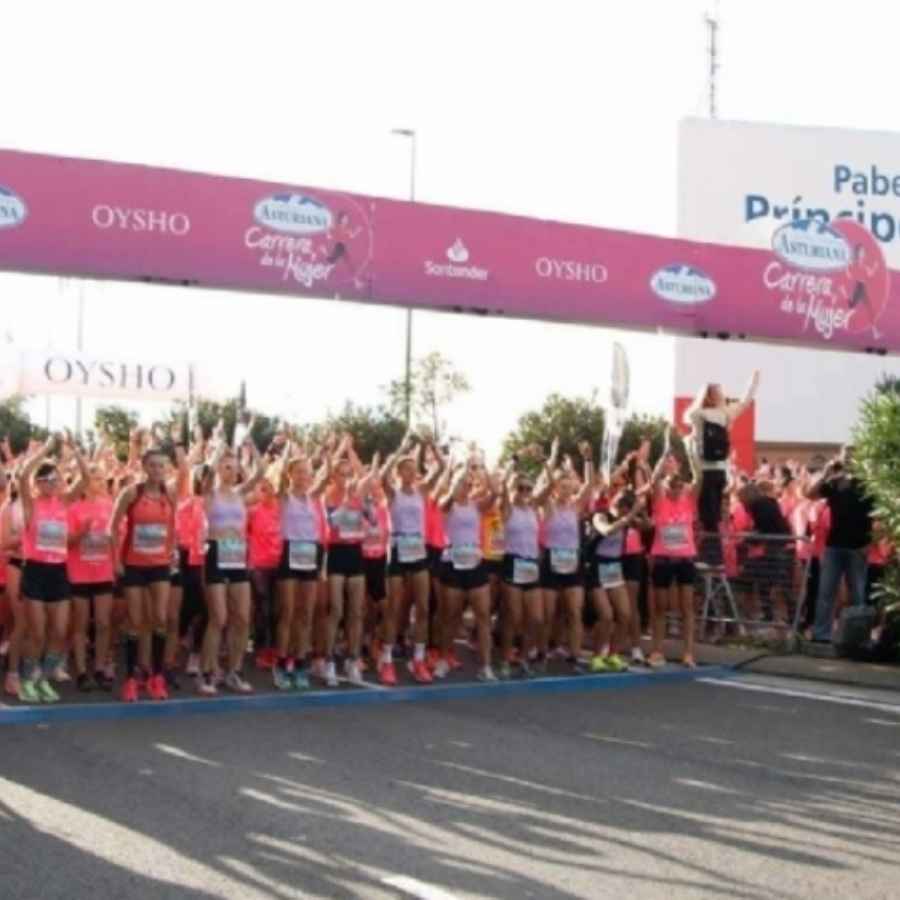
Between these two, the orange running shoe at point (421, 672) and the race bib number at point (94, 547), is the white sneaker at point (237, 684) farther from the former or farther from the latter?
the orange running shoe at point (421, 672)

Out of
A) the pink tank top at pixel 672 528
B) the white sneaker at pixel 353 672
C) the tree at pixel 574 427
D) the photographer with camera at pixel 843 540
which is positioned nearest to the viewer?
the white sneaker at pixel 353 672

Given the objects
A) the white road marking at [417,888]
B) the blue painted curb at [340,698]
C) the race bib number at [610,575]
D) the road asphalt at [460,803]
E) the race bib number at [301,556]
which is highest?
the race bib number at [301,556]

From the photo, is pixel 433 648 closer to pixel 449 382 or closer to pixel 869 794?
pixel 869 794

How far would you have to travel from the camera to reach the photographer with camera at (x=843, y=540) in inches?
593

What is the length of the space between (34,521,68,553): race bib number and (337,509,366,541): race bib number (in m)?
2.25

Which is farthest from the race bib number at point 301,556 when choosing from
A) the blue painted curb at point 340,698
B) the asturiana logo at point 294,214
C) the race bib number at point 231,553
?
the asturiana logo at point 294,214

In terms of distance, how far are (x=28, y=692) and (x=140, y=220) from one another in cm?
514

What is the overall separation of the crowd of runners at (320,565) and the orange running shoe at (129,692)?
0.06 ft

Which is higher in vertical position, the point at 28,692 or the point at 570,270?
the point at 570,270

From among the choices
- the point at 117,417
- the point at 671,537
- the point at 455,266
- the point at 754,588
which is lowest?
the point at 754,588

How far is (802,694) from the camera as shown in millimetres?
12953

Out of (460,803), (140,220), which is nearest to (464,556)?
(140,220)

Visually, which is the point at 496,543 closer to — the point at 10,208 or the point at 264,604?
the point at 264,604

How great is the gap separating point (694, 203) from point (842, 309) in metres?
25.6
